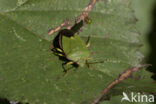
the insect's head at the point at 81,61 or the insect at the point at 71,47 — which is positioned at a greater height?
the insect at the point at 71,47

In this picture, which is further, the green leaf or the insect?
the insect

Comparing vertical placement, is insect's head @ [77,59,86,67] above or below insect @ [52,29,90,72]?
below

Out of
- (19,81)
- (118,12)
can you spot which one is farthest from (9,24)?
(118,12)

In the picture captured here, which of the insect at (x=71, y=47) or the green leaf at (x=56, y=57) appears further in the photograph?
the insect at (x=71, y=47)

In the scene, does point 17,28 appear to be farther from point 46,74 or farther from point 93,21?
point 93,21
